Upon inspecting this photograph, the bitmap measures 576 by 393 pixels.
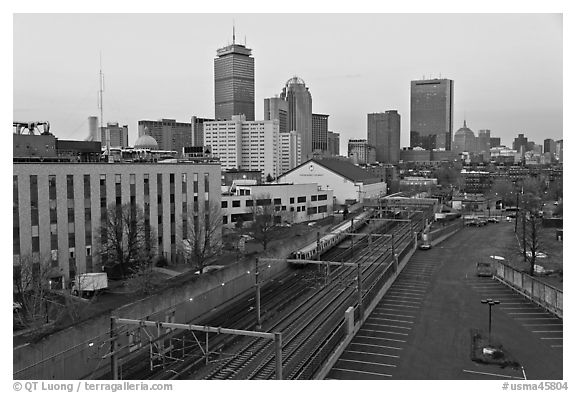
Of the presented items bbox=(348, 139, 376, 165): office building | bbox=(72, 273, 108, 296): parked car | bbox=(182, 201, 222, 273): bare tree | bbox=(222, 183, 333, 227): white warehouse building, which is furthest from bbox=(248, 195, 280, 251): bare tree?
bbox=(348, 139, 376, 165): office building

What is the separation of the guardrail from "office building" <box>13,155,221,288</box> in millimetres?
7730

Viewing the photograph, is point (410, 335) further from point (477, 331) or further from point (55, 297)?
point (55, 297)

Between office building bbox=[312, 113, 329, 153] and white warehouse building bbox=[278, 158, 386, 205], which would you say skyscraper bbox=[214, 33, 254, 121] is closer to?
office building bbox=[312, 113, 329, 153]

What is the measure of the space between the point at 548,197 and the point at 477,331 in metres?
26.6

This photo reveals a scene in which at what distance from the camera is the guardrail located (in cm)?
956

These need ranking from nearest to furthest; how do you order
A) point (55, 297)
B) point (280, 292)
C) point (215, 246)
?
point (55, 297)
point (280, 292)
point (215, 246)

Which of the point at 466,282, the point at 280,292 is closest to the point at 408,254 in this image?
the point at 466,282

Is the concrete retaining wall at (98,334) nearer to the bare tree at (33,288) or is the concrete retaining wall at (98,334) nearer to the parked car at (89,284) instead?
the bare tree at (33,288)

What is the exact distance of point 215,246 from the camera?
14.6 meters

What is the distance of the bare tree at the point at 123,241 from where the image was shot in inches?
502

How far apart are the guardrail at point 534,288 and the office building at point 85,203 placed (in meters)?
7.73

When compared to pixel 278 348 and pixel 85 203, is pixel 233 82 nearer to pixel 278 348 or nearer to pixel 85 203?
pixel 85 203

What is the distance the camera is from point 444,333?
8.77 m

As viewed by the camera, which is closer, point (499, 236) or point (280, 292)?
point (280, 292)
